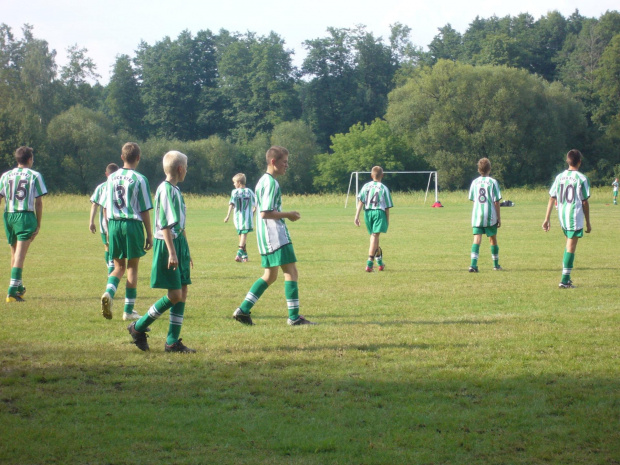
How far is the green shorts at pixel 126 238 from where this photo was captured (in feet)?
26.2

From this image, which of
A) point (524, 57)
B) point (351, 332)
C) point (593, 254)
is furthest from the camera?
point (524, 57)

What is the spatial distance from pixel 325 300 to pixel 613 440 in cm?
597

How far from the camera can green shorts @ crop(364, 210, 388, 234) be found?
44.1 ft

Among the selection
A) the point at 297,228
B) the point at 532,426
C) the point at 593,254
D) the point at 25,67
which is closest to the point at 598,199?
the point at 297,228

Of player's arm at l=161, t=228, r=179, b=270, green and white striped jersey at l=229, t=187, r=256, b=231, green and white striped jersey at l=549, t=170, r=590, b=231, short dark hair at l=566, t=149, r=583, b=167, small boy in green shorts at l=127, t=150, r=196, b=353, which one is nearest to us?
player's arm at l=161, t=228, r=179, b=270

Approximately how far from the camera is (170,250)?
20.9 feet

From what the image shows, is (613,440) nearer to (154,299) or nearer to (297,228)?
(154,299)

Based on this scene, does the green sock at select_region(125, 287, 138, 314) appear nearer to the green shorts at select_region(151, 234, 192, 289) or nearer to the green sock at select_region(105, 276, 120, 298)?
the green sock at select_region(105, 276, 120, 298)

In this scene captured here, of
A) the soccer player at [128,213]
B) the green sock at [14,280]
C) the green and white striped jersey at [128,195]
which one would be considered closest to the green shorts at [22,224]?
the green sock at [14,280]

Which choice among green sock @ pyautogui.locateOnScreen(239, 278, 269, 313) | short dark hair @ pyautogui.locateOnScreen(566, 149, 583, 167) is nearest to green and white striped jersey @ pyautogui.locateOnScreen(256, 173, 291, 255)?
green sock @ pyautogui.locateOnScreen(239, 278, 269, 313)

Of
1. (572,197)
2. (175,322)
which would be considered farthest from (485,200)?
(175,322)

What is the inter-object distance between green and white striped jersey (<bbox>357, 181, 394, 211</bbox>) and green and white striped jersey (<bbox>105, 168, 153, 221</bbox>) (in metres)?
6.28

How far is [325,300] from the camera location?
9984mm

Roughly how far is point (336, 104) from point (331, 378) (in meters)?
87.8
